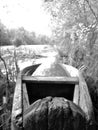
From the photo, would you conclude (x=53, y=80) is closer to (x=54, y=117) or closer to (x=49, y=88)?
(x=49, y=88)

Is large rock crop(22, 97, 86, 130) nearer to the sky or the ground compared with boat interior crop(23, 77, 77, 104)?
nearer to the sky

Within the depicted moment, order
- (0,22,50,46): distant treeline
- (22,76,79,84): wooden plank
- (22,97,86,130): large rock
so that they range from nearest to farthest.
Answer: (22,97,86,130): large rock < (22,76,79,84): wooden plank < (0,22,50,46): distant treeline

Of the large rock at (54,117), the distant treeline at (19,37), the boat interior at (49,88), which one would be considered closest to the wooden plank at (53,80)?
the boat interior at (49,88)

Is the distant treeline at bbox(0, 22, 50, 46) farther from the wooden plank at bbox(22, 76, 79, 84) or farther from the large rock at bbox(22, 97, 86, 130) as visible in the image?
the large rock at bbox(22, 97, 86, 130)

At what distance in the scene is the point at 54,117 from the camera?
125cm

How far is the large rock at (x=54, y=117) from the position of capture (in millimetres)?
1259

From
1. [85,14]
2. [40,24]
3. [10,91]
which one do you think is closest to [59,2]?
[85,14]

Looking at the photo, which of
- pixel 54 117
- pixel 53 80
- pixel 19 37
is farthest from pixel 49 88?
pixel 19 37

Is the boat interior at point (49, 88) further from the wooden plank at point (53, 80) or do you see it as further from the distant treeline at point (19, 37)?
the distant treeline at point (19, 37)

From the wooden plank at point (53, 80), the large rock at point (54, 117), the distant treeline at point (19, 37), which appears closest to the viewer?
the large rock at point (54, 117)

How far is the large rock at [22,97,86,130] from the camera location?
1259 millimetres

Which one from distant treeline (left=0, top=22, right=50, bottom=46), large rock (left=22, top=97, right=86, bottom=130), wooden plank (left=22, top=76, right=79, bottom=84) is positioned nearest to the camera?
A: large rock (left=22, top=97, right=86, bottom=130)

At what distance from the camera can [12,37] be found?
27.9 ft

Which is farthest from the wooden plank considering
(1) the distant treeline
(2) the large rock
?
(1) the distant treeline
